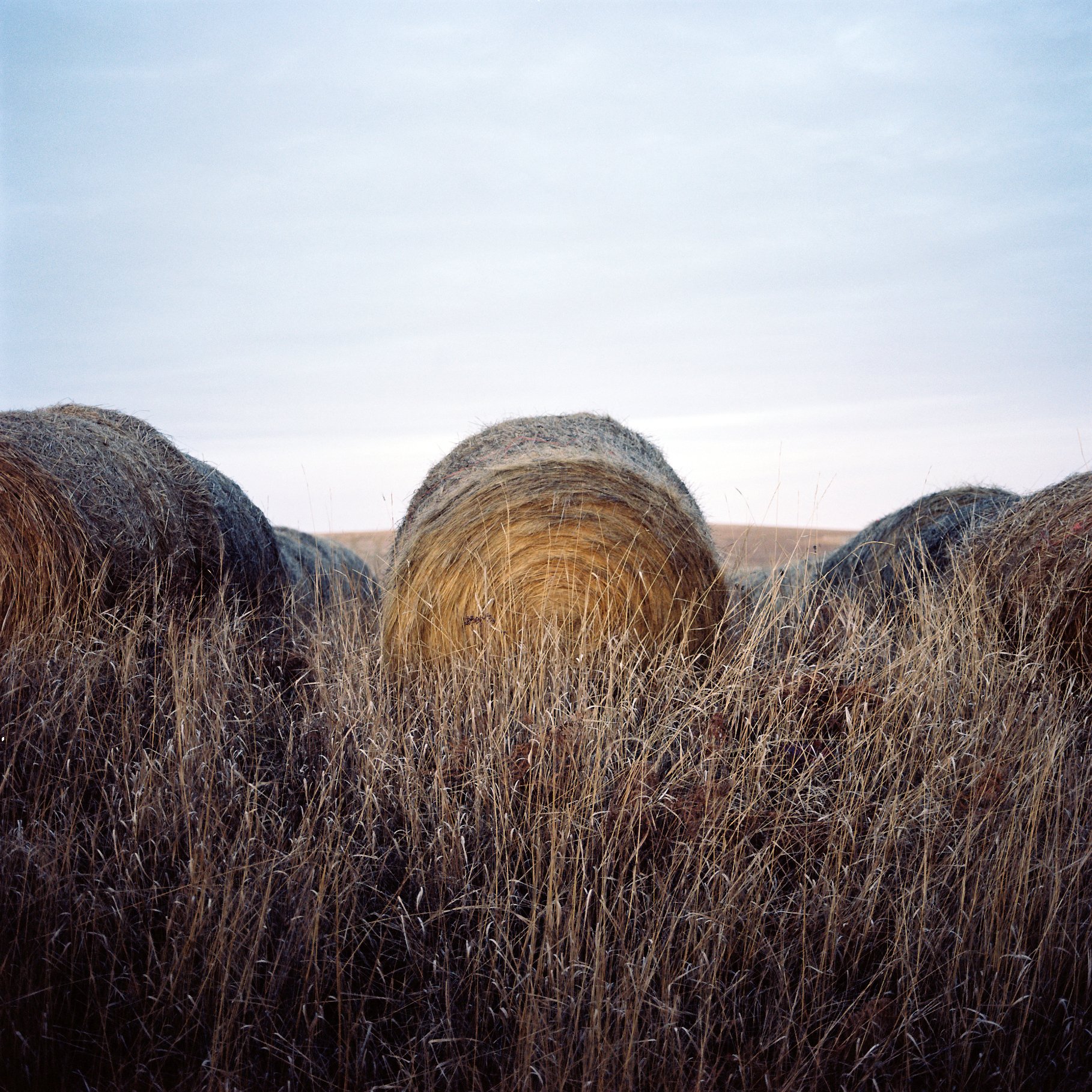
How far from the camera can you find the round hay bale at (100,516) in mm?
5848

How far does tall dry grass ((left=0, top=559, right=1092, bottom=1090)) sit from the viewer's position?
9.14ft

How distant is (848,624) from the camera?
5.16 metres

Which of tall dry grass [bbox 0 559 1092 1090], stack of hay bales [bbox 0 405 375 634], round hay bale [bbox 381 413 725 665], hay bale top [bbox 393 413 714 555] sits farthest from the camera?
stack of hay bales [bbox 0 405 375 634]

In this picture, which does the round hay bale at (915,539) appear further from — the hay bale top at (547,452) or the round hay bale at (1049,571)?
the hay bale top at (547,452)

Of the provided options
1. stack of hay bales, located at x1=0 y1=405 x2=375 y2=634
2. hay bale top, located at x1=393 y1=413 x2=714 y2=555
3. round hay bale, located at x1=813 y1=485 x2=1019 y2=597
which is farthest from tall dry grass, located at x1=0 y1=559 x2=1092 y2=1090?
round hay bale, located at x1=813 y1=485 x2=1019 y2=597

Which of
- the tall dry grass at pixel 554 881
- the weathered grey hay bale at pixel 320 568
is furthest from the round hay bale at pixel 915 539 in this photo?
the weathered grey hay bale at pixel 320 568

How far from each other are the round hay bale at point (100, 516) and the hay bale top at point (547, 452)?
1597 mm

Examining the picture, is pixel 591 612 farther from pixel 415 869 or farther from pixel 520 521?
pixel 415 869

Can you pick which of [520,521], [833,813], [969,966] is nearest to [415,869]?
[833,813]

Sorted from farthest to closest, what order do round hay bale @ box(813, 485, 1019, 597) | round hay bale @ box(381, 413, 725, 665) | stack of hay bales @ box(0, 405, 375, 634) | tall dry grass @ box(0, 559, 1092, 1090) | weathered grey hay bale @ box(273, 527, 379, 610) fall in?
weathered grey hay bale @ box(273, 527, 379, 610) → round hay bale @ box(813, 485, 1019, 597) → stack of hay bales @ box(0, 405, 375, 634) → round hay bale @ box(381, 413, 725, 665) → tall dry grass @ box(0, 559, 1092, 1090)

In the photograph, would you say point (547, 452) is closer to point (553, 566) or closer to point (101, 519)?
point (553, 566)

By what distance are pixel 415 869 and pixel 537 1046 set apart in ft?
2.60

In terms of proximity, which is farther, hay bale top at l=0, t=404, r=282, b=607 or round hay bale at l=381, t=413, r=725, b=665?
hay bale top at l=0, t=404, r=282, b=607

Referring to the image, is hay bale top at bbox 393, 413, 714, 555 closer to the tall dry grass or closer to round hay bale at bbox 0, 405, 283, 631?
the tall dry grass
